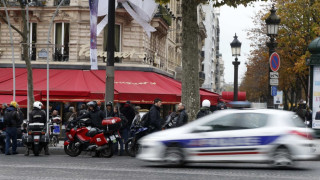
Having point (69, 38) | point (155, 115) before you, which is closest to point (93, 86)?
point (69, 38)

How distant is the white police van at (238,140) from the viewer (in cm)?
1524

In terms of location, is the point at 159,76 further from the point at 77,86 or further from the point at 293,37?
the point at 293,37

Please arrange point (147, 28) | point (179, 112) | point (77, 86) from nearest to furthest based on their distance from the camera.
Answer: point (179, 112) < point (77, 86) < point (147, 28)

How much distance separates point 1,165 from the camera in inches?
658

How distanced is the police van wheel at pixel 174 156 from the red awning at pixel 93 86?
16.4 m

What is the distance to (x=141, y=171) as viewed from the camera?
1502 centimetres

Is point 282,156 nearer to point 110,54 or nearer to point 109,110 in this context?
point 109,110

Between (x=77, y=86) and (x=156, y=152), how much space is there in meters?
17.3

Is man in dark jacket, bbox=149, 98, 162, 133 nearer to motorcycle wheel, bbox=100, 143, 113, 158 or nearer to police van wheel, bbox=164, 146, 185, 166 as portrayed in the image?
motorcycle wheel, bbox=100, 143, 113, 158

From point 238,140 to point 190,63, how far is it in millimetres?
8524

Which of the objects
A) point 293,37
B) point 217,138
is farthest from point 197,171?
point 293,37

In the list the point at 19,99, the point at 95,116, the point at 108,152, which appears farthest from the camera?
the point at 19,99

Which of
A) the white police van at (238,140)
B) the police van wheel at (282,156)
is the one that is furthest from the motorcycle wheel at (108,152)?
the police van wheel at (282,156)

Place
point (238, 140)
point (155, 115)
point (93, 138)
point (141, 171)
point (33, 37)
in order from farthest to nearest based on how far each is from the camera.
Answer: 1. point (33, 37)
2. point (93, 138)
3. point (155, 115)
4. point (238, 140)
5. point (141, 171)
